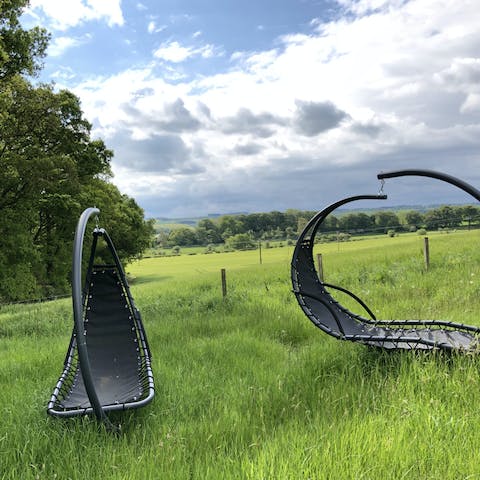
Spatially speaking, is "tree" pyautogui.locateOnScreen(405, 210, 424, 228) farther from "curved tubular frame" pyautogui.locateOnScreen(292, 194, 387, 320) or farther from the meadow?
the meadow

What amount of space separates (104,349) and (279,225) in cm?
5834

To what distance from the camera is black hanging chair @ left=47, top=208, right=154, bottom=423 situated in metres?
3.07

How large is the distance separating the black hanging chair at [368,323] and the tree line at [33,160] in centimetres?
886

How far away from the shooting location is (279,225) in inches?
2462

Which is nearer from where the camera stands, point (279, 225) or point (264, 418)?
point (264, 418)

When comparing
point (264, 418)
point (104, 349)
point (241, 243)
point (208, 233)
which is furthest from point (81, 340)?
point (208, 233)

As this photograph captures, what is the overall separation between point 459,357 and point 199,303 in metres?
6.44

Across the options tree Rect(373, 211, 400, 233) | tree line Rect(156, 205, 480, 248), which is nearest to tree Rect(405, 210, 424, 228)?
tree line Rect(156, 205, 480, 248)

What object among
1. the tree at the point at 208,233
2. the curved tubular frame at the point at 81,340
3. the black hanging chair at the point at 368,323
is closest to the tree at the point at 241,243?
the tree at the point at 208,233

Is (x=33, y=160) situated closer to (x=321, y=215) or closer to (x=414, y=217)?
(x=321, y=215)

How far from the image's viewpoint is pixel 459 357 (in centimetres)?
364

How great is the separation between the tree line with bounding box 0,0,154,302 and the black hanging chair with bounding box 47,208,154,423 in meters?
7.80

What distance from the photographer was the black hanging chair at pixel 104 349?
3.07 meters

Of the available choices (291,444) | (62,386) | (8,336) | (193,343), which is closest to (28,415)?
(62,386)
